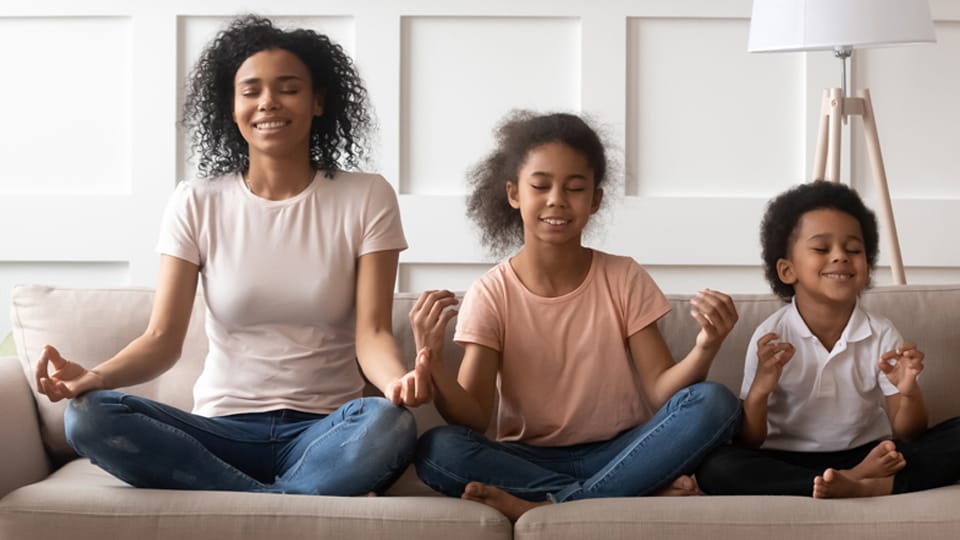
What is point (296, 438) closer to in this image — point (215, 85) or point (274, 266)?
point (274, 266)

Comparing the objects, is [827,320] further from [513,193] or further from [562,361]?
[513,193]

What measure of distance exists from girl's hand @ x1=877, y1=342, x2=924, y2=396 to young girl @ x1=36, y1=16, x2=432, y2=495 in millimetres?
750

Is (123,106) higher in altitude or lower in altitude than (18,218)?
higher

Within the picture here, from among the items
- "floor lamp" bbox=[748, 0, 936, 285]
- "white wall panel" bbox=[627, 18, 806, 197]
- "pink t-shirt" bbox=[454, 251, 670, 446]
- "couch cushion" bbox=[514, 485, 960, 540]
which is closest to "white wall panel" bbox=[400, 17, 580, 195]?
"white wall panel" bbox=[627, 18, 806, 197]

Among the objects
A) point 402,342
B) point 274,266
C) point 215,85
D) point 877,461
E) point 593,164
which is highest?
point 215,85

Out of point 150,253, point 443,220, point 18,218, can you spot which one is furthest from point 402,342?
point 18,218

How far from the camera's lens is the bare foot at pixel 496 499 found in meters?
1.81

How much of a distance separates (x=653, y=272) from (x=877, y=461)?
5.14 feet

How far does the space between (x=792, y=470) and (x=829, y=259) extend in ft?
1.27

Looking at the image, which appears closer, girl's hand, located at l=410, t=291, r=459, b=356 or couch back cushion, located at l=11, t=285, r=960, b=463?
girl's hand, located at l=410, t=291, r=459, b=356

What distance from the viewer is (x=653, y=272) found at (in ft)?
11.0

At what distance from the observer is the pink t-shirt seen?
2.07 m

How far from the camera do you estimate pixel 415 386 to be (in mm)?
1807

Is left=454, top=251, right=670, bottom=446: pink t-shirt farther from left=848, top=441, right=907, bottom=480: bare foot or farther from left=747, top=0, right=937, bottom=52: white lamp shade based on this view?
left=747, top=0, right=937, bottom=52: white lamp shade
